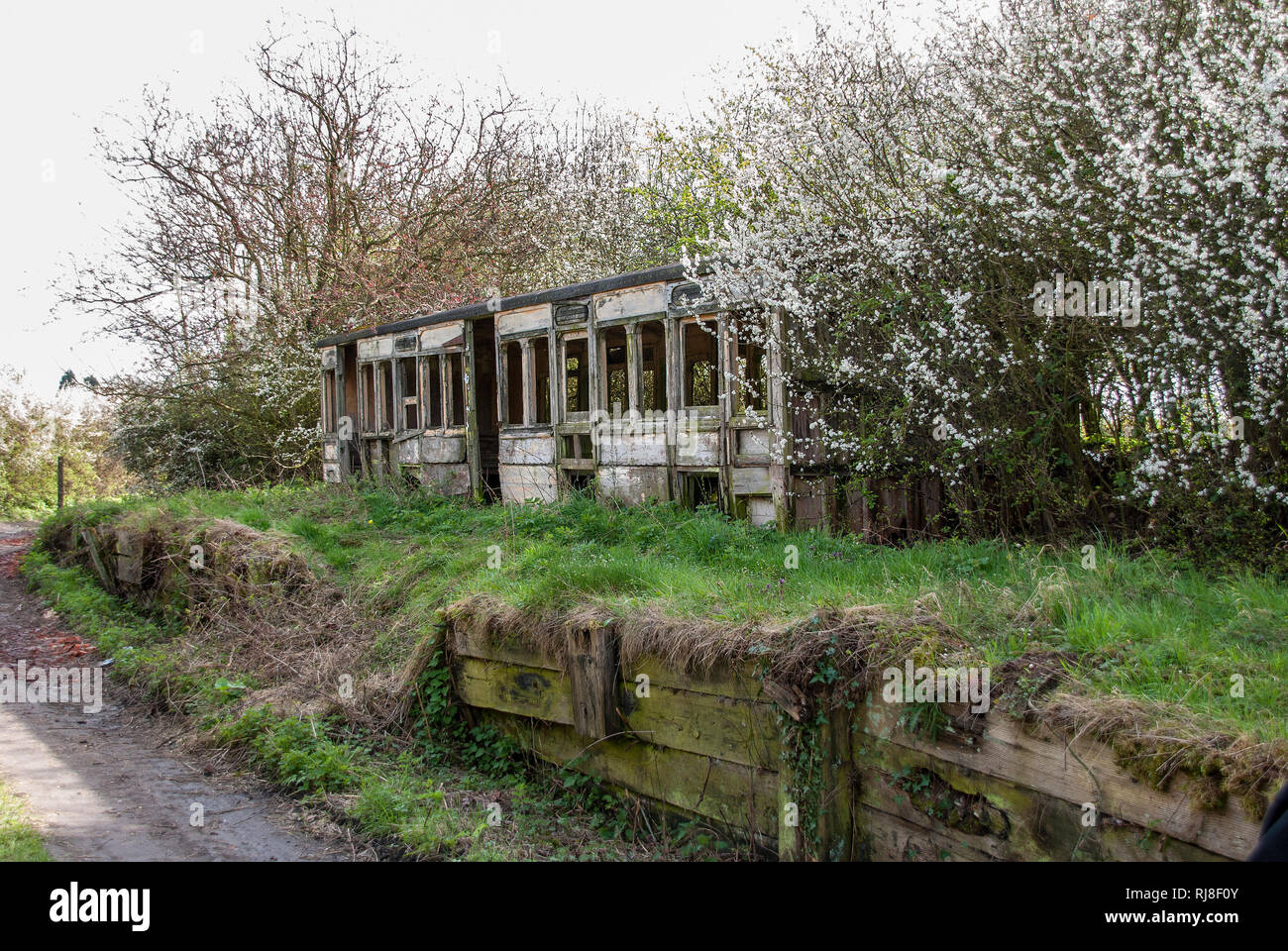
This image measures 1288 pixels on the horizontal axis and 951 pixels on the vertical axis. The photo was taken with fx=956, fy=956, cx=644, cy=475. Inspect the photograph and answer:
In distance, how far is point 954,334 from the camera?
7.77m

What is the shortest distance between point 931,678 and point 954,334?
12.5ft

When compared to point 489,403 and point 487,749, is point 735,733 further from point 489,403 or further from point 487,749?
point 489,403

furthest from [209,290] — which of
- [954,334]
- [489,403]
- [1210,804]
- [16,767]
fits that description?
[1210,804]

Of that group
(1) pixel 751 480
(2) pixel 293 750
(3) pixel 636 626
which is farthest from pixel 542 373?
(3) pixel 636 626

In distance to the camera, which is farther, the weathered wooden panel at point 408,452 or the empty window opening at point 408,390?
the empty window opening at point 408,390

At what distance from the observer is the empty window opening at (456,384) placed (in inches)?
591

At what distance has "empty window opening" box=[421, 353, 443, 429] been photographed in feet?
51.2

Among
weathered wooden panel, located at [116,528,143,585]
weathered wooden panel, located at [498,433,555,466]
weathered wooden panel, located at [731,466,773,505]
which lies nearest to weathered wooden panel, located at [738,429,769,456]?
weathered wooden panel, located at [731,466,773,505]

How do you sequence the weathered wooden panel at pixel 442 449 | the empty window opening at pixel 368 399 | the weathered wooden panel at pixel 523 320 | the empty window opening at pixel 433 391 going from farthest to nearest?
1. the empty window opening at pixel 368 399
2. the empty window opening at pixel 433 391
3. the weathered wooden panel at pixel 442 449
4. the weathered wooden panel at pixel 523 320

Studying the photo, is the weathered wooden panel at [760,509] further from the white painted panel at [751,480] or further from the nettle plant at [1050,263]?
the nettle plant at [1050,263]

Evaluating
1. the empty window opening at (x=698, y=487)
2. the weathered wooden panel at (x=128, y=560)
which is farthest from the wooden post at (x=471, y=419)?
the weathered wooden panel at (x=128, y=560)

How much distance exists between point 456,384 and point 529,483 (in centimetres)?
284

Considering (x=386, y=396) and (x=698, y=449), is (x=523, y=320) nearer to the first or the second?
(x=698, y=449)

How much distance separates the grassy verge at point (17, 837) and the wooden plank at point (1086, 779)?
16.0ft
